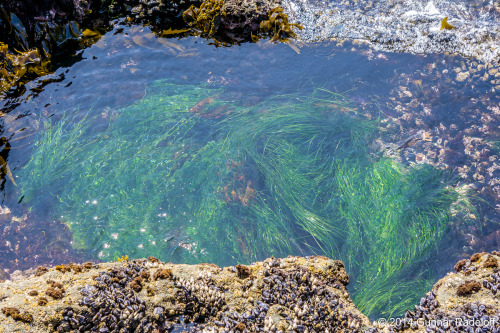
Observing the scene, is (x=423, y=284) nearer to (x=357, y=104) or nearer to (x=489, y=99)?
(x=357, y=104)

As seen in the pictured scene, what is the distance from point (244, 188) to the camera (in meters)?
3.57

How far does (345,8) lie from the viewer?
4984mm

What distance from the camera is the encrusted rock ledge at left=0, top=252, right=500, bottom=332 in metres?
1.99

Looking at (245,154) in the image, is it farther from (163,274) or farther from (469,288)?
(469,288)

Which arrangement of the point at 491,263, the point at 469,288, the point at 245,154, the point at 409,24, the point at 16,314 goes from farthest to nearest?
1. the point at 409,24
2. the point at 245,154
3. the point at 491,263
4. the point at 469,288
5. the point at 16,314

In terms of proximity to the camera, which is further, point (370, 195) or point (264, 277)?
point (370, 195)

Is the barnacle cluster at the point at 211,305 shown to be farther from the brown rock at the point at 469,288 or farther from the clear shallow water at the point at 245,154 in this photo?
the clear shallow water at the point at 245,154

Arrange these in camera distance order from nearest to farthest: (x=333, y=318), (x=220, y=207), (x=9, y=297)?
(x=9, y=297) → (x=333, y=318) → (x=220, y=207)

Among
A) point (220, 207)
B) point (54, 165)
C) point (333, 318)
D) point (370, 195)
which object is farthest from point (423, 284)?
point (54, 165)

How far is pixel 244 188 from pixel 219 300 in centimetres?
152

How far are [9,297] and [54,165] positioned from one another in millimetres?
2069

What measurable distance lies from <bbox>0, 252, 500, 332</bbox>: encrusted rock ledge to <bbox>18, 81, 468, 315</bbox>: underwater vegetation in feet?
2.24

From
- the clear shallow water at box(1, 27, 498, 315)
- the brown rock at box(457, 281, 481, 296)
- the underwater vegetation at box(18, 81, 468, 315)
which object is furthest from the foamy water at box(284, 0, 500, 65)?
the brown rock at box(457, 281, 481, 296)

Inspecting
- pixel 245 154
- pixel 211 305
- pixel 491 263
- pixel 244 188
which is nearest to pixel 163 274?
pixel 211 305
